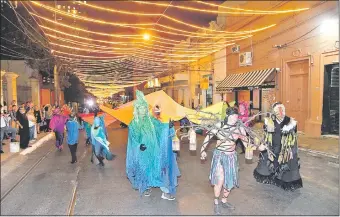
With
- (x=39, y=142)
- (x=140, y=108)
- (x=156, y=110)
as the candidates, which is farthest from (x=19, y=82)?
(x=140, y=108)

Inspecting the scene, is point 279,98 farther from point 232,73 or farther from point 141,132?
point 141,132

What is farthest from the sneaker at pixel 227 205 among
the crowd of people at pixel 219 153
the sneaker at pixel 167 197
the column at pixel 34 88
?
the column at pixel 34 88

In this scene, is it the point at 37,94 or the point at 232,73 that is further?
the point at 37,94

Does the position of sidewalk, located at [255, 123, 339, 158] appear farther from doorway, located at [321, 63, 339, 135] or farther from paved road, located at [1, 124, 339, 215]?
paved road, located at [1, 124, 339, 215]

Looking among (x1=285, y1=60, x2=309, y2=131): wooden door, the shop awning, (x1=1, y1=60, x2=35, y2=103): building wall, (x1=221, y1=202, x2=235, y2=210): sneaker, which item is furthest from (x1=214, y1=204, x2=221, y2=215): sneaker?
(x1=1, y1=60, x2=35, y2=103): building wall

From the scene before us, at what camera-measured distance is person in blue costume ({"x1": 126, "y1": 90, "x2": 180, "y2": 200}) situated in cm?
548

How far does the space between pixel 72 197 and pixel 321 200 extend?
4.61m

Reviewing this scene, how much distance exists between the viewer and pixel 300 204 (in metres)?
5.14

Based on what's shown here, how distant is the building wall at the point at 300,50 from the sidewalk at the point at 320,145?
777 millimetres

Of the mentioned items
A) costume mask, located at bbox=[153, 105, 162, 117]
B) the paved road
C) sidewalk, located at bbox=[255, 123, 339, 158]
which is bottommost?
sidewalk, located at bbox=[255, 123, 339, 158]

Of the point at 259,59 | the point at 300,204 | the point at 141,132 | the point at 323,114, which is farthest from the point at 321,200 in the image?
the point at 259,59

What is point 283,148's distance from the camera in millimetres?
5965

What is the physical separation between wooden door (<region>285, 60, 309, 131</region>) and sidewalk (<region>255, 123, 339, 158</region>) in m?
1.59

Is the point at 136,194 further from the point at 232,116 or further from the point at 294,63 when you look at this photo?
the point at 294,63
